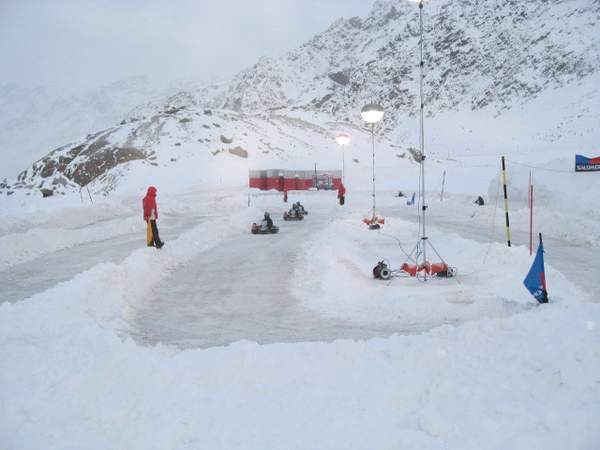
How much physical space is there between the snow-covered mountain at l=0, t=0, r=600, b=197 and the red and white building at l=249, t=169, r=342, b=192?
7038 mm

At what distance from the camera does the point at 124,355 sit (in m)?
6.11

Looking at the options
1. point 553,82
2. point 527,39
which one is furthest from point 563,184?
point 527,39

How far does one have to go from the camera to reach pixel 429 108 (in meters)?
124

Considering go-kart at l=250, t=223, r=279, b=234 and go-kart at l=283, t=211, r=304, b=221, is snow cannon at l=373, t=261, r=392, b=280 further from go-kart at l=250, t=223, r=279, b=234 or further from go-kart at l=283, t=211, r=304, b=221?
go-kart at l=283, t=211, r=304, b=221

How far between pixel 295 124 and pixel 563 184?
64.3 meters

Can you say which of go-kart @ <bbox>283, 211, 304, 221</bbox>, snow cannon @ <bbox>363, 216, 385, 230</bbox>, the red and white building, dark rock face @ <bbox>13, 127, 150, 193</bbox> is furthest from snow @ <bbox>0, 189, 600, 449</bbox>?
dark rock face @ <bbox>13, 127, 150, 193</bbox>

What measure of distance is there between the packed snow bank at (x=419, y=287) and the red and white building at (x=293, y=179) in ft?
116

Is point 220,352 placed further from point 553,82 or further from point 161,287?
point 553,82

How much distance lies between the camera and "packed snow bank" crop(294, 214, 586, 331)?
8742mm

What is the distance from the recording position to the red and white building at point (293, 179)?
5209 centimetres

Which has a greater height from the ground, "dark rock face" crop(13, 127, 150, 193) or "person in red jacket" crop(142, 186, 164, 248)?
"dark rock face" crop(13, 127, 150, 193)

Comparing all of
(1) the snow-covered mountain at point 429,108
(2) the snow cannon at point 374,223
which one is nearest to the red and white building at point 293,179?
(1) the snow-covered mountain at point 429,108

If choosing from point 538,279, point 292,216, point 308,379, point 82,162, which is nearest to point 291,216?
point 292,216

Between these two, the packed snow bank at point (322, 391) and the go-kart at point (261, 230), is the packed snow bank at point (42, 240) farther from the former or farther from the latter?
the packed snow bank at point (322, 391)
